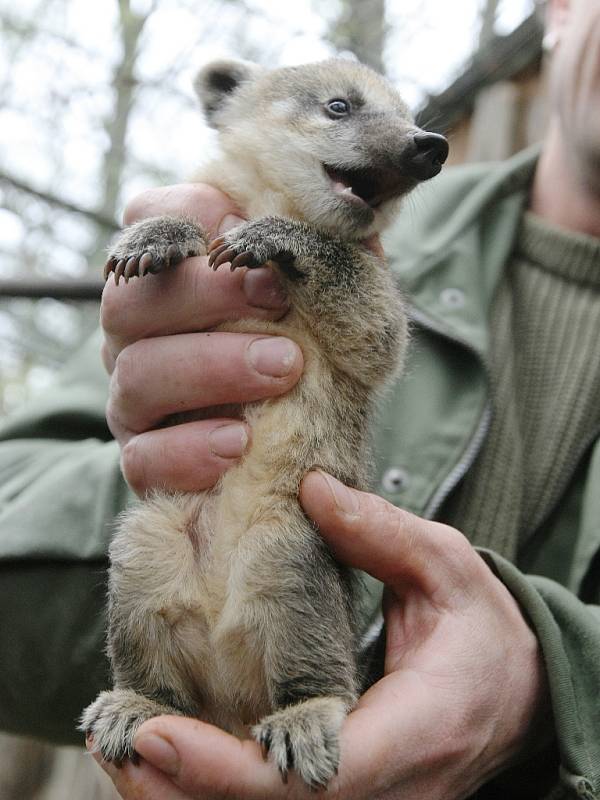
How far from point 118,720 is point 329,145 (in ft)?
5.94

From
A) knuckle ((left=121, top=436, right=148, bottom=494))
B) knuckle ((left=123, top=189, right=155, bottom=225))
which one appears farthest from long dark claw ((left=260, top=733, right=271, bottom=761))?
knuckle ((left=123, top=189, right=155, bottom=225))

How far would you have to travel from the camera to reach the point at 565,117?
144 inches

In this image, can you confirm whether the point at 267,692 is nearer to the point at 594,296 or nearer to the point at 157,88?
the point at 594,296

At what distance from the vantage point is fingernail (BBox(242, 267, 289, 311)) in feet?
7.21

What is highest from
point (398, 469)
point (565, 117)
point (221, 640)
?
point (565, 117)

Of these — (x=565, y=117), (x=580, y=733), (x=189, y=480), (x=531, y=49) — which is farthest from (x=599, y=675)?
(x=531, y=49)

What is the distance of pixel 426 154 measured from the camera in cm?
240

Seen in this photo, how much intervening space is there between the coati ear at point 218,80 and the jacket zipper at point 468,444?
113cm

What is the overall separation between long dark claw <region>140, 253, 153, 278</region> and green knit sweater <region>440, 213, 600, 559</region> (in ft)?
4.71

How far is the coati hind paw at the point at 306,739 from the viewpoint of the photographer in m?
1.77

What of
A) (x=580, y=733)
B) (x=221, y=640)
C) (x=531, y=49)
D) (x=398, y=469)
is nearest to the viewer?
(x=221, y=640)

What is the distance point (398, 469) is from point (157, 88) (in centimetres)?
261

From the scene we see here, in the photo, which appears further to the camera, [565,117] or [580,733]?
[565,117]

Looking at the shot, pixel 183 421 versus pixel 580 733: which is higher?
pixel 183 421
